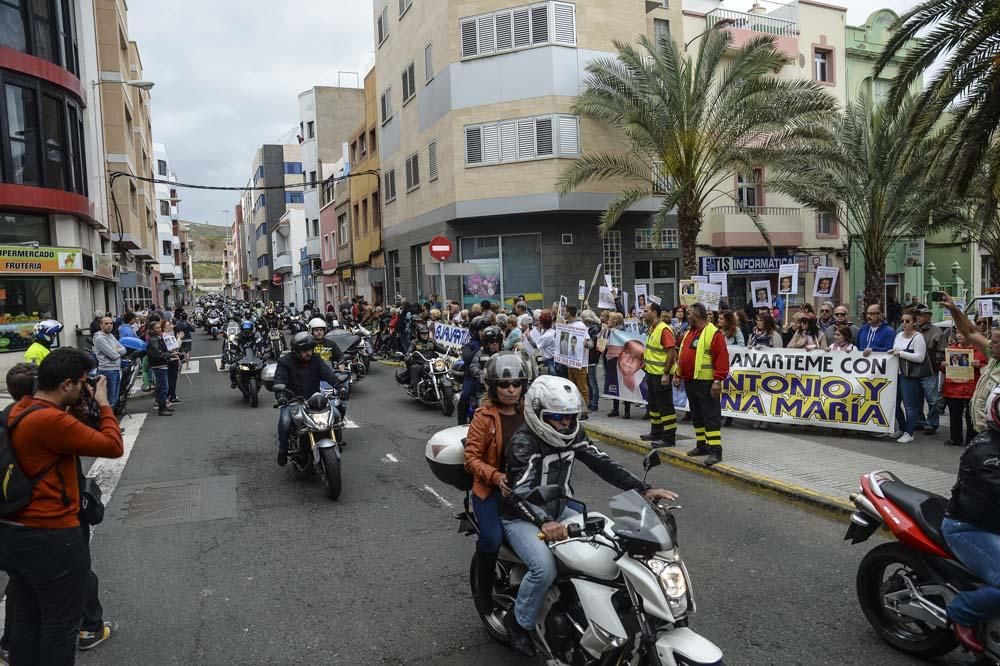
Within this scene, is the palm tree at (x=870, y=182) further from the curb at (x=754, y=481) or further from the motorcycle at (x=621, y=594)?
the motorcycle at (x=621, y=594)

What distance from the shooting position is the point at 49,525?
3648 mm

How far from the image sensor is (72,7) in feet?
70.8

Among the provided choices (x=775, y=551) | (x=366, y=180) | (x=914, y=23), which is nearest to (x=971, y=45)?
(x=914, y=23)

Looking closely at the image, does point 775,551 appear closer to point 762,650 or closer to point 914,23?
point 762,650

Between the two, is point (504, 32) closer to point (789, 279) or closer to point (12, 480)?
A: point (789, 279)

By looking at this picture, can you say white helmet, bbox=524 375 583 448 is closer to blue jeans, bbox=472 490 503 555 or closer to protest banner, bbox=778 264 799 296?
blue jeans, bbox=472 490 503 555

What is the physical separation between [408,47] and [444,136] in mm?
5834

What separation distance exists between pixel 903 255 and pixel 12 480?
36907 millimetres

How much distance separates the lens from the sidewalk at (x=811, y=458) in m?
7.43

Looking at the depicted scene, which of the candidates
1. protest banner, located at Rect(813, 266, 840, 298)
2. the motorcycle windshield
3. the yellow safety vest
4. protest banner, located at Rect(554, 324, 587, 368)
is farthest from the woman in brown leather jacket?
protest banner, located at Rect(813, 266, 840, 298)

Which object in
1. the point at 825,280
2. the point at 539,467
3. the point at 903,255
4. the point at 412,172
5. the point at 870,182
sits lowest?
the point at 539,467

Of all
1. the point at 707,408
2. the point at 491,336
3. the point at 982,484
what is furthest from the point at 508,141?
the point at 982,484

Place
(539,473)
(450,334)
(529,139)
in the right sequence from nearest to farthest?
(539,473)
(450,334)
(529,139)

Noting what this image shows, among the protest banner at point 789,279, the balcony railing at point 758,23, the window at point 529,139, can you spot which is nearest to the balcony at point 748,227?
the balcony railing at point 758,23
